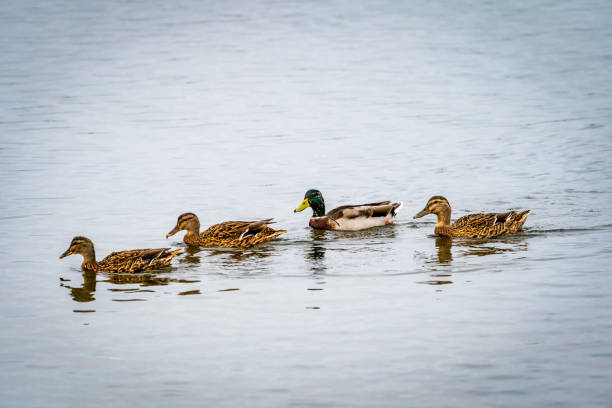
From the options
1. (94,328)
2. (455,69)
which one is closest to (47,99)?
(455,69)

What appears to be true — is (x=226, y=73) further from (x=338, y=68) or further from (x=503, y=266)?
(x=503, y=266)

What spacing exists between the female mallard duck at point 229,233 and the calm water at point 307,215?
0.33m

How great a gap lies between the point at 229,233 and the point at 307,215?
387 cm

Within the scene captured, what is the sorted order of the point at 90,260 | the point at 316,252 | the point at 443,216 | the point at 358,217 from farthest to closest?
the point at 358,217, the point at 443,216, the point at 316,252, the point at 90,260

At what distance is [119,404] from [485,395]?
3302 millimetres

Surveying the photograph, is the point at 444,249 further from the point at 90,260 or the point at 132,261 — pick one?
the point at 90,260

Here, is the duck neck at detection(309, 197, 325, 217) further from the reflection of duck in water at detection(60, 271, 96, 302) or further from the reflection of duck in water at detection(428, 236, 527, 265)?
the reflection of duck in water at detection(60, 271, 96, 302)

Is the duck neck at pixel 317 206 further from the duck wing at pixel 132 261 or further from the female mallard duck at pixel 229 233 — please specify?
the duck wing at pixel 132 261

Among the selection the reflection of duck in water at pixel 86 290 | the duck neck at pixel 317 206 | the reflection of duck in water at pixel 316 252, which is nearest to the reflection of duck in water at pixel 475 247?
the reflection of duck in water at pixel 316 252

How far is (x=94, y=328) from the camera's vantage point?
11.4 metres

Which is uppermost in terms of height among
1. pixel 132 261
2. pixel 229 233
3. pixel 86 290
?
pixel 229 233

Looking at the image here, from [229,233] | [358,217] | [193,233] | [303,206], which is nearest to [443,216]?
[358,217]

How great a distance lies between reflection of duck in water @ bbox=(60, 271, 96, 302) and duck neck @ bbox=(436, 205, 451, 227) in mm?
5882

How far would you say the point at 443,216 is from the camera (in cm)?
1683
